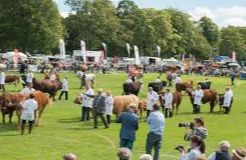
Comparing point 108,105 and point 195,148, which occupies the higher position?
point 195,148

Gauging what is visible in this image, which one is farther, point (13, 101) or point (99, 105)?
point (13, 101)

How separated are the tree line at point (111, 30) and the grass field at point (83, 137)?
44706 millimetres

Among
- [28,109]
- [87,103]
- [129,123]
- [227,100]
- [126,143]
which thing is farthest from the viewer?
[227,100]

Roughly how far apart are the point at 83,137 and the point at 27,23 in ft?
182

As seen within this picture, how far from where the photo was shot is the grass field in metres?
21.2

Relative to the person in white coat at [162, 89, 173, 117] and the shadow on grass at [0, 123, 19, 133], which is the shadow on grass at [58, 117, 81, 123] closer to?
the shadow on grass at [0, 123, 19, 133]

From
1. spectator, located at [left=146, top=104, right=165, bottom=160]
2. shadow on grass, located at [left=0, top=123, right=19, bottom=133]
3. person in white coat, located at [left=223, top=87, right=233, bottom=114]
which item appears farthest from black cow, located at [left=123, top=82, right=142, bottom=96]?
spectator, located at [left=146, top=104, right=165, bottom=160]

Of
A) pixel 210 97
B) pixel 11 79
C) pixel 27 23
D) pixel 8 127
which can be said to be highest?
pixel 27 23

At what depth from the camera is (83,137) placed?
24891 mm

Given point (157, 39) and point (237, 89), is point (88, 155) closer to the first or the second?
point (237, 89)

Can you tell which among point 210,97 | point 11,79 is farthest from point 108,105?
point 11,79

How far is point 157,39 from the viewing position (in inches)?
4688

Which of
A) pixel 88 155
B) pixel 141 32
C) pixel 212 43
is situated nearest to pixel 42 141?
pixel 88 155

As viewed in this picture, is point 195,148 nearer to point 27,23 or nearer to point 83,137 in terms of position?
point 83,137
